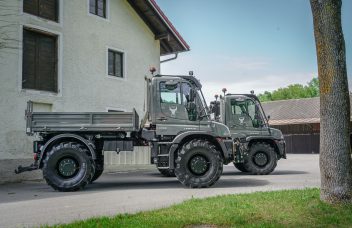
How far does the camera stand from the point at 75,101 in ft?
55.5

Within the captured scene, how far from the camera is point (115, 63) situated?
19.2 metres

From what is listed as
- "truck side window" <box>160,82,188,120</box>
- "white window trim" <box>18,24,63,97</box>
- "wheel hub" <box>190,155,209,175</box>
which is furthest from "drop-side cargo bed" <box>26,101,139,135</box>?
"white window trim" <box>18,24,63,97</box>

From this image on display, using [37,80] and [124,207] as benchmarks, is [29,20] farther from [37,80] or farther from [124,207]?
[124,207]

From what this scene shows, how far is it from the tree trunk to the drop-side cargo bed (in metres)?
5.41

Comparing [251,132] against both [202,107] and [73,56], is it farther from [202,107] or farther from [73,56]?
[73,56]

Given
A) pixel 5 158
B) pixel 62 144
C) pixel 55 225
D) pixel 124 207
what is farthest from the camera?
pixel 5 158

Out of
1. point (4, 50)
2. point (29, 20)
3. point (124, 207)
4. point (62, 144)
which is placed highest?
point (29, 20)

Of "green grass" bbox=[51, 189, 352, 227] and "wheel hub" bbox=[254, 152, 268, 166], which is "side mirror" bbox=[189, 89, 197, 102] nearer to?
"green grass" bbox=[51, 189, 352, 227]

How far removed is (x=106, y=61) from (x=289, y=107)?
119ft

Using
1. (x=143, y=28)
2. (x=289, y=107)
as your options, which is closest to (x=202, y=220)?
(x=143, y=28)

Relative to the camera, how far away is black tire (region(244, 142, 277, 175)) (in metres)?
15.1

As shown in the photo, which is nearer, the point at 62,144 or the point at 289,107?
the point at 62,144

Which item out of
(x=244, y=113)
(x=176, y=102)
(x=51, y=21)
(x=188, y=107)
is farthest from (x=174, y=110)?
(x=51, y=21)

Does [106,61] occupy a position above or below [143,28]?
below
